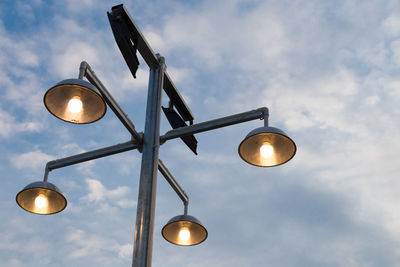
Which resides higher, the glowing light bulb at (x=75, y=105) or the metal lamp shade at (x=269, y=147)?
the glowing light bulb at (x=75, y=105)

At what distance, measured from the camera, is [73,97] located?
6.24 metres

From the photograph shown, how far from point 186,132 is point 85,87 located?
1.35 meters

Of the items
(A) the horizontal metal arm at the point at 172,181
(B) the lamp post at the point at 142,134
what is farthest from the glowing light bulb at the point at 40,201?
(A) the horizontal metal arm at the point at 172,181

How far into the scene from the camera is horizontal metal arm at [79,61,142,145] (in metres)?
6.29

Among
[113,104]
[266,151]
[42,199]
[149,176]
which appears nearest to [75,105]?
[113,104]

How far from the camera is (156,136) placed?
254 inches

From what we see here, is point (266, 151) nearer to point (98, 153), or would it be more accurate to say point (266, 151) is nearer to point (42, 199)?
point (98, 153)

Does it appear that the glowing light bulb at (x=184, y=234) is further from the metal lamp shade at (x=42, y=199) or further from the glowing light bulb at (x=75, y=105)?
the glowing light bulb at (x=75, y=105)

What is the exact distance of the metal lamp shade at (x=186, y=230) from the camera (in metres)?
7.71

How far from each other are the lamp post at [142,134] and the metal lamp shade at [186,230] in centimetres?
1

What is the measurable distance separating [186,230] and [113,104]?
241 cm

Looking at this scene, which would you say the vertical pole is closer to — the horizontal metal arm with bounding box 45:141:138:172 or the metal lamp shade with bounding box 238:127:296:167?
the horizontal metal arm with bounding box 45:141:138:172

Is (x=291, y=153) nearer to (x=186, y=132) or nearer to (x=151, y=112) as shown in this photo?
(x=186, y=132)

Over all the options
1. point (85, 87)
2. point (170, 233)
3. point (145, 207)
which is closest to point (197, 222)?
point (170, 233)
